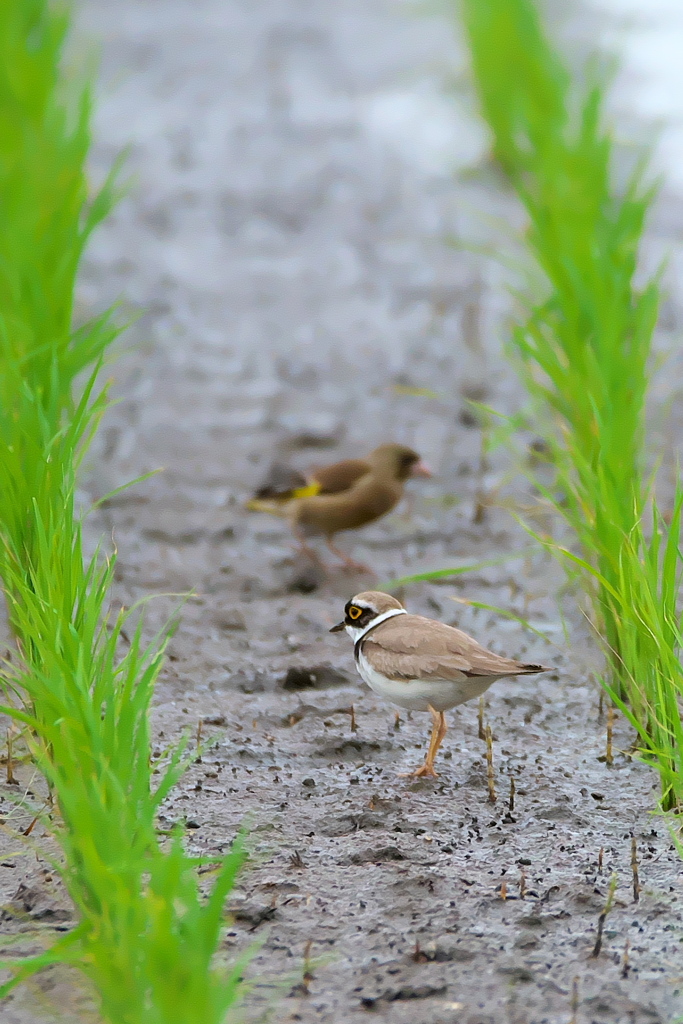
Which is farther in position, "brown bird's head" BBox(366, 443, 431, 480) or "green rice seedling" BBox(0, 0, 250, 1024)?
"brown bird's head" BBox(366, 443, 431, 480)

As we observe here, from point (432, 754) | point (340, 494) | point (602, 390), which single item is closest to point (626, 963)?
point (432, 754)

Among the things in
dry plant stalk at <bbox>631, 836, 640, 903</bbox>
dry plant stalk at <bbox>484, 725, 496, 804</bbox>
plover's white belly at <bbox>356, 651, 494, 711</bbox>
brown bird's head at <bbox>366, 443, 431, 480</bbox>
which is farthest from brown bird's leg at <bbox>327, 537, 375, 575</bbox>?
dry plant stalk at <bbox>631, 836, 640, 903</bbox>

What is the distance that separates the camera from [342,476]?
4758 mm

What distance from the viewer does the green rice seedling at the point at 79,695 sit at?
6.25 ft

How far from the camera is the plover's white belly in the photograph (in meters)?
3.08

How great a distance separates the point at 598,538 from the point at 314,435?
259 centimetres

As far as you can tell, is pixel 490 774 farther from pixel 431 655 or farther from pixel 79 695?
pixel 79 695

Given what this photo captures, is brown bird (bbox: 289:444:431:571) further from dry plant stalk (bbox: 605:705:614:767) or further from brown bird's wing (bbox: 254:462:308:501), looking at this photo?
dry plant stalk (bbox: 605:705:614:767)

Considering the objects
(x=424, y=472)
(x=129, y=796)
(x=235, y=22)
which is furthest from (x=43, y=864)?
Answer: (x=235, y=22)

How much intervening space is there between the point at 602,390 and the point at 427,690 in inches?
43.1

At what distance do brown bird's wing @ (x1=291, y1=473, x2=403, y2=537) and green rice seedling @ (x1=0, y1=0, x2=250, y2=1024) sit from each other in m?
0.81

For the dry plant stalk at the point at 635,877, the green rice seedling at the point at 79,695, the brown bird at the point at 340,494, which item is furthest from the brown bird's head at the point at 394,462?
the dry plant stalk at the point at 635,877

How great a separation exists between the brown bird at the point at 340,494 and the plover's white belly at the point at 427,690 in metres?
1.46

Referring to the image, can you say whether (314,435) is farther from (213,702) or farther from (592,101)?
(213,702)
